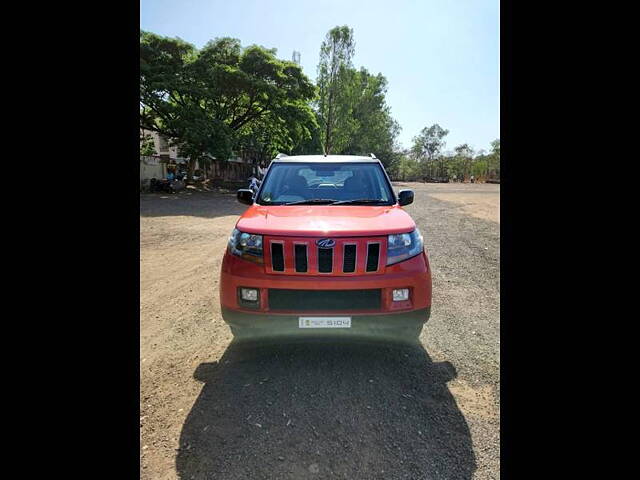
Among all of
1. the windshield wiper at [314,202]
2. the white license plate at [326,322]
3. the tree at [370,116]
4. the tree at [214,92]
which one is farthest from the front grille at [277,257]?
the tree at [370,116]

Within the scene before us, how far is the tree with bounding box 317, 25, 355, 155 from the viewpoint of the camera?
3556 centimetres

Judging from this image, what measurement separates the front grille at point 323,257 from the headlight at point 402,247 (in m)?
0.08

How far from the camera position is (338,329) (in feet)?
8.52

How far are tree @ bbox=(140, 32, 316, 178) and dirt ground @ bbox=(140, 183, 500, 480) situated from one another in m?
18.0

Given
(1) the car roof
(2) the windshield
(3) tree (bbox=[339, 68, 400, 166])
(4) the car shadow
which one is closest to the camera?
(4) the car shadow

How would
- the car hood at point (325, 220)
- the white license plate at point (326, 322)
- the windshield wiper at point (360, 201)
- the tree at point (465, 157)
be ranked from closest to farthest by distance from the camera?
1. the white license plate at point (326, 322)
2. the car hood at point (325, 220)
3. the windshield wiper at point (360, 201)
4. the tree at point (465, 157)

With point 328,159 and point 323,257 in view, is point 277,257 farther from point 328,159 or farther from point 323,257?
point 328,159

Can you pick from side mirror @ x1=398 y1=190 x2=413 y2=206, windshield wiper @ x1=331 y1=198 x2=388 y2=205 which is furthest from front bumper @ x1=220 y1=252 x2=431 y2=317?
side mirror @ x1=398 y1=190 x2=413 y2=206

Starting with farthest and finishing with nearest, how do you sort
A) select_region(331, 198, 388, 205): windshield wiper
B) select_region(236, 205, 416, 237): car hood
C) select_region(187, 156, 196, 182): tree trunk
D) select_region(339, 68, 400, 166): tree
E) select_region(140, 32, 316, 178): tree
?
select_region(339, 68, 400, 166): tree
select_region(187, 156, 196, 182): tree trunk
select_region(140, 32, 316, 178): tree
select_region(331, 198, 388, 205): windshield wiper
select_region(236, 205, 416, 237): car hood

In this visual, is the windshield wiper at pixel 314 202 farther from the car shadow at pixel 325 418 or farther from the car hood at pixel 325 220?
the car shadow at pixel 325 418

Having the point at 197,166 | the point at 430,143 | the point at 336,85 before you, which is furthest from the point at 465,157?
the point at 197,166

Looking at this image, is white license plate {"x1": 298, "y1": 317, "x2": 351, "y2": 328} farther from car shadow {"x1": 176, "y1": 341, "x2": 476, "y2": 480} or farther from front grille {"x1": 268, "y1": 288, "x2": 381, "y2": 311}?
car shadow {"x1": 176, "y1": 341, "x2": 476, "y2": 480}

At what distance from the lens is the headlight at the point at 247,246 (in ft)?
8.89

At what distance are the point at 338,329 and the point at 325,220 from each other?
0.90m
